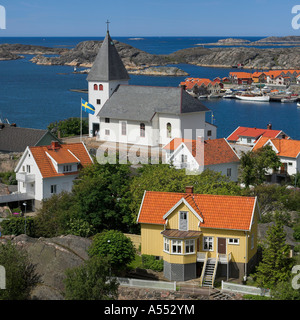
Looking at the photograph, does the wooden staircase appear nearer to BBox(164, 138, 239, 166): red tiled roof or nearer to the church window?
BBox(164, 138, 239, 166): red tiled roof

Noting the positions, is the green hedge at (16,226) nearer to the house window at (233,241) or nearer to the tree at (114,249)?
the tree at (114,249)

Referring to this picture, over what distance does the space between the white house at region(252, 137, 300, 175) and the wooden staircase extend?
21.4m

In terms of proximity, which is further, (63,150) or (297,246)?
(63,150)

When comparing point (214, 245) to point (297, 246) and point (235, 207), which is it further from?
point (297, 246)

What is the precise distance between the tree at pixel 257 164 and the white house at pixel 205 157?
26.1 inches

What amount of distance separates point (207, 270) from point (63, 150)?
14577 mm

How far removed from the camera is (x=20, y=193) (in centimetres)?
3388

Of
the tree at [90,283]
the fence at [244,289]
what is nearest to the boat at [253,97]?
the fence at [244,289]

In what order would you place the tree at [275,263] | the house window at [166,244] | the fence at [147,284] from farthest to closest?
the house window at [166,244] → the tree at [275,263] → the fence at [147,284]

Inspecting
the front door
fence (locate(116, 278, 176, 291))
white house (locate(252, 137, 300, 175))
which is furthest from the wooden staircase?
white house (locate(252, 137, 300, 175))

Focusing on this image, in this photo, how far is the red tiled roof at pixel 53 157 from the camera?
111ft

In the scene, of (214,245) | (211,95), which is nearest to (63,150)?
(214,245)

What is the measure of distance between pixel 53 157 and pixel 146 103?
1020cm

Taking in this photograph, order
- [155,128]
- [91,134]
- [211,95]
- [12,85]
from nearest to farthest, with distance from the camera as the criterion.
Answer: [155,128]
[91,134]
[211,95]
[12,85]
